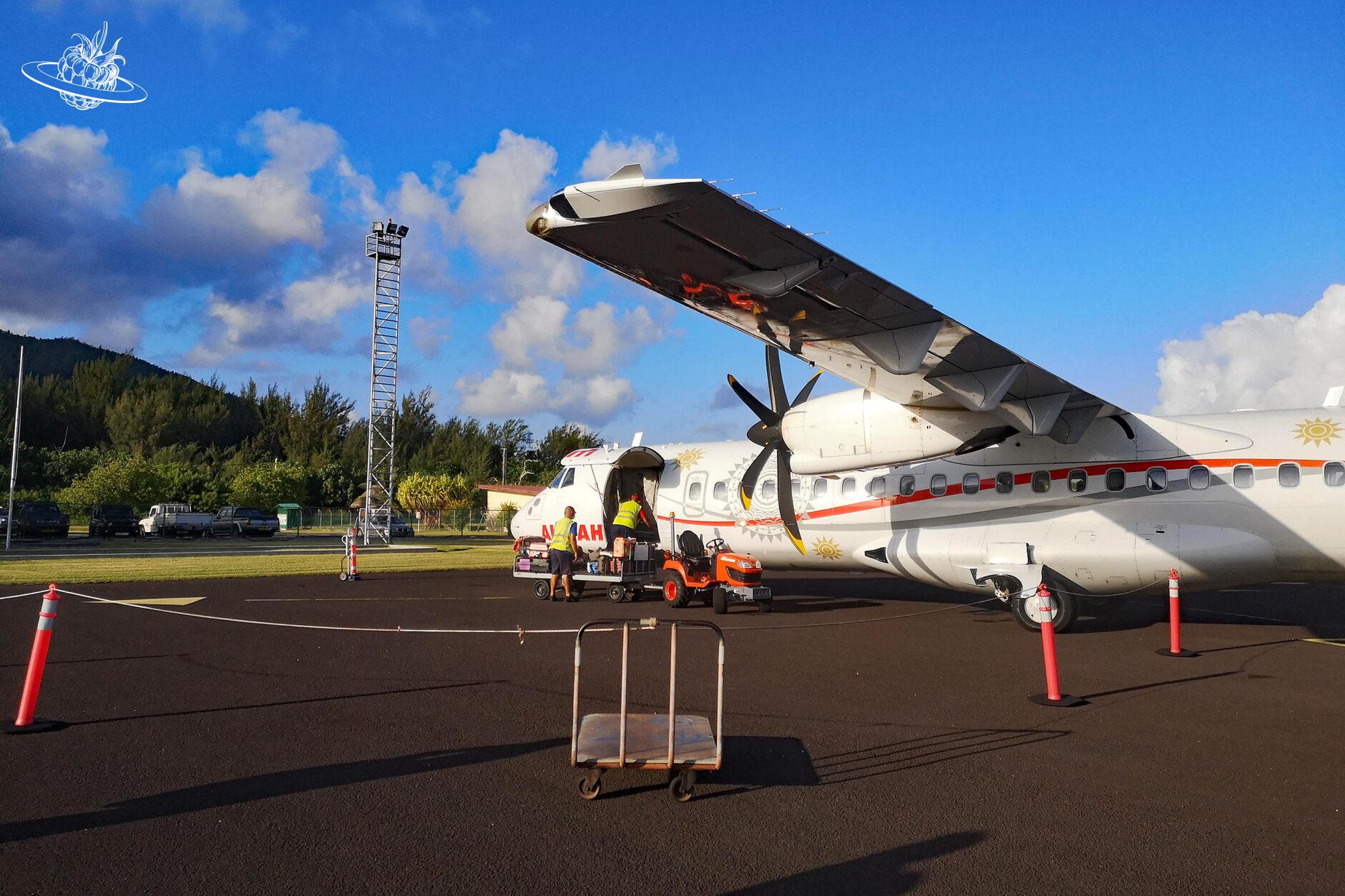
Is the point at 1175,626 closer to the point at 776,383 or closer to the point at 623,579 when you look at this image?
the point at 776,383

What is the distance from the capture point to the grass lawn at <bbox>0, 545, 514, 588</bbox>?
65.3 ft

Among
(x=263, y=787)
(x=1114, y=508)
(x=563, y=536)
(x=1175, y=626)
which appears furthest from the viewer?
(x=563, y=536)

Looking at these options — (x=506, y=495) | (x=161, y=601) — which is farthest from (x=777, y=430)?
(x=506, y=495)

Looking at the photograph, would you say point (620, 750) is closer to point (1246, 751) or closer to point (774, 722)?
point (774, 722)

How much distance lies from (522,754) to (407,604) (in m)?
10.2

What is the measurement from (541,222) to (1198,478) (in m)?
9.81

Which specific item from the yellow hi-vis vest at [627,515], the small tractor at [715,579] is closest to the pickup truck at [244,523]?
the yellow hi-vis vest at [627,515]

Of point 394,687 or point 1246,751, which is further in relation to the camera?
point 394,687

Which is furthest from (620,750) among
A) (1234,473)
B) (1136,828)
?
(1234,473)

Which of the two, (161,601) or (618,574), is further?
(618,574)

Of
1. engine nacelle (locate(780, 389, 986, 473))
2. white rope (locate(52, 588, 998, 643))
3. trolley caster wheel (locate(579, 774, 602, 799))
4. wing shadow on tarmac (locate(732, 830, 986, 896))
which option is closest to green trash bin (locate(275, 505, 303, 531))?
white rope (locate(52, 588, 998, 643))

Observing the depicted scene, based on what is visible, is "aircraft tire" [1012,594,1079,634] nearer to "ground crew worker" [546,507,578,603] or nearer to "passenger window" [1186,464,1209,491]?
"passenger window" [1186,464,1209,491]

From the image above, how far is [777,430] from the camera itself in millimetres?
13344

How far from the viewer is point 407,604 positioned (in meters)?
15.4
